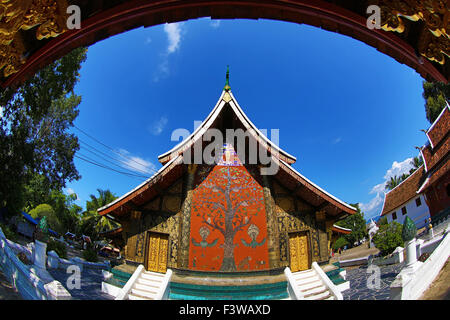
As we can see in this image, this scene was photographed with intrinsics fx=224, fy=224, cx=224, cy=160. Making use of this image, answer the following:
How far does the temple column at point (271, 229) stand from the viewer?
767 cm

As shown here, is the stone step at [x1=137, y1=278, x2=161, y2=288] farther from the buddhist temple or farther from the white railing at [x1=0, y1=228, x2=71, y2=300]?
the white railing at [x1=0, y1=228, x2=71, y2=300]

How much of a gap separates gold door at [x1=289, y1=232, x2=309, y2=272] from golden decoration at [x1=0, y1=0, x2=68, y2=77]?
8.40 metres

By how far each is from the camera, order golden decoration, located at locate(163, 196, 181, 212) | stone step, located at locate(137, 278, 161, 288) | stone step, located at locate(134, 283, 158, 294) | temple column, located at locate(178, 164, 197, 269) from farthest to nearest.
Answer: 1. golden decoration, located at locate(163, 196, 181, 212)
2. temple column, located at locate(178, 164, 197, 269)
3. stone step, located at locate(137, 278, 161, 288)
4. stone step, located at locate(134, 283, 158, 294)

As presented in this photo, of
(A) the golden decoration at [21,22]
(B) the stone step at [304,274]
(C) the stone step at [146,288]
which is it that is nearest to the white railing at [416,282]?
(B) the stone step at [304,274]

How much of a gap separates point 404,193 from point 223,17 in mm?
27051

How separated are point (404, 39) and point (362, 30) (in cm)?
54

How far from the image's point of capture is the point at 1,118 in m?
10.1

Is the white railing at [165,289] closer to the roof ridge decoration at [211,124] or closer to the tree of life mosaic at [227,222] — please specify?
the tree of life mosaic at [227,222]

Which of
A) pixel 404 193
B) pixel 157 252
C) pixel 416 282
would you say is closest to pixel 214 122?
pixel 157 252

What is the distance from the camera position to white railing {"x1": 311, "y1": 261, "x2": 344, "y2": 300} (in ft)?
20.1

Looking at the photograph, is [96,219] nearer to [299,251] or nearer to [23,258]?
[23,258]

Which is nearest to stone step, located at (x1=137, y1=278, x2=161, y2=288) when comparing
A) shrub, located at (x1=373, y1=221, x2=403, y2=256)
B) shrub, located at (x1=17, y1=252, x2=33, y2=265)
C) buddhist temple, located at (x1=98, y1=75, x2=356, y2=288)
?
buddhist temple, located at (x1=98, y1=75, x2=356, y2=288)

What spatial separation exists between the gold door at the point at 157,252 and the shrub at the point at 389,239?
1336 cm
